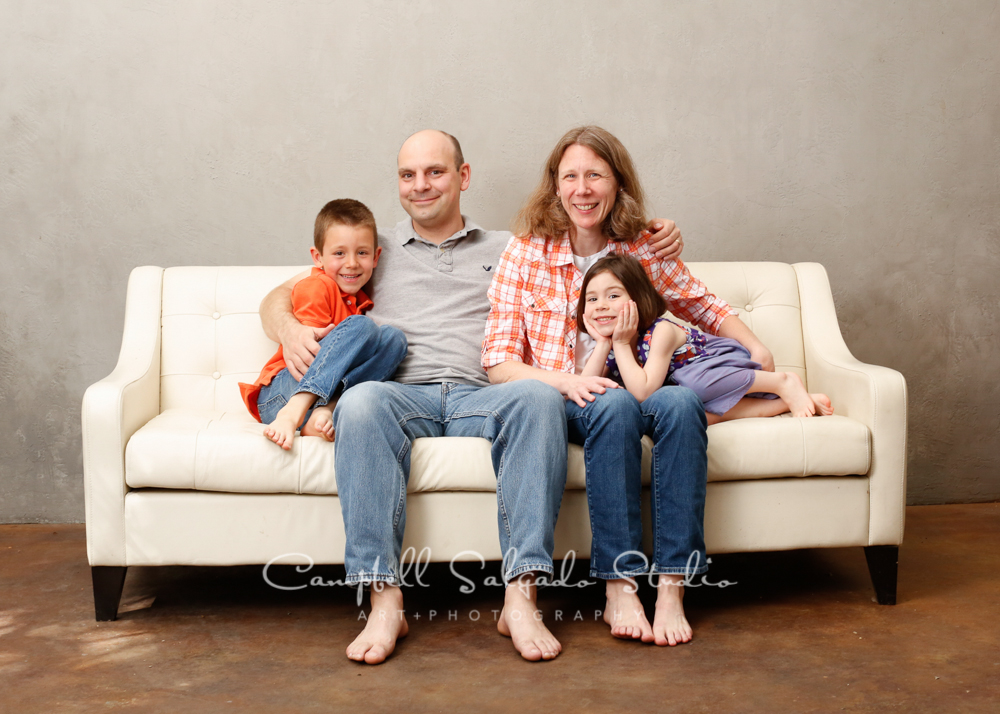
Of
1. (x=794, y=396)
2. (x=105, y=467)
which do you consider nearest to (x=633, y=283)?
(x=794, y=396)

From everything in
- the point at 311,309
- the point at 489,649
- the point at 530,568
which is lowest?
the point at 489,649

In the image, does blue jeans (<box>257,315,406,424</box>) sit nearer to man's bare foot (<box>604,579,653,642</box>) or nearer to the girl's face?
the girl's face

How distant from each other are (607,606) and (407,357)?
0.77 m

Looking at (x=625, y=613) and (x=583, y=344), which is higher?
(x=583, y=344)

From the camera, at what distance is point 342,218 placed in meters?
2.06

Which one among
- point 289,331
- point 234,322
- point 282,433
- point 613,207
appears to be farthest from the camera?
point 234,322

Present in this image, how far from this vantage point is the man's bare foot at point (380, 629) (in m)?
1.56

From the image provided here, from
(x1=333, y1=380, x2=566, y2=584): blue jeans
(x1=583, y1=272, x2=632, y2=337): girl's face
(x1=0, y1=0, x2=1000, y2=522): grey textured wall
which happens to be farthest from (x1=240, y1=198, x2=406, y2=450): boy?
(x1=0, y1=0, x2=1000, y2=522): grey textured wall

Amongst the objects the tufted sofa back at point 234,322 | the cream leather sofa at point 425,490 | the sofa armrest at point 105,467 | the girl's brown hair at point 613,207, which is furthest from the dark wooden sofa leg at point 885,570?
the sofa armrest at point 105,467

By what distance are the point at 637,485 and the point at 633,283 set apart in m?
0.49

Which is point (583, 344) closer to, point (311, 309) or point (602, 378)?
point (602, 378)

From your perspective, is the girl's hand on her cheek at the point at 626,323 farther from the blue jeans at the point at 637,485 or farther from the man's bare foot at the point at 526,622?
the man's bare foot at the point at 526,622

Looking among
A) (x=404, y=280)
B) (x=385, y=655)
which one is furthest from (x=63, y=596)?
(x=404, y=280)

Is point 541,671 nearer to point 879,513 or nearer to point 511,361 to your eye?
point 511,361
